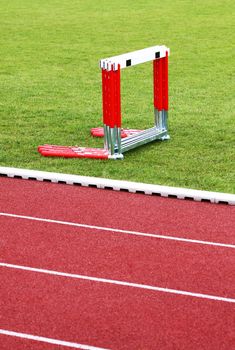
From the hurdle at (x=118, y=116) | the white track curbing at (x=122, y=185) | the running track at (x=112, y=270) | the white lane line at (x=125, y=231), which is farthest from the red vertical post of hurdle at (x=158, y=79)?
the white lane line at (x=125, y=231)

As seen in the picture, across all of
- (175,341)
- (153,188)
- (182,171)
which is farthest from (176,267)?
(182,171)

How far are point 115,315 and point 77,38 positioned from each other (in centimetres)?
1202

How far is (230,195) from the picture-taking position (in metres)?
7.93

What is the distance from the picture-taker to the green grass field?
29.8 feet

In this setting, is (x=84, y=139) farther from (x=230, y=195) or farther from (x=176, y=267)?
(x=176, y=267)

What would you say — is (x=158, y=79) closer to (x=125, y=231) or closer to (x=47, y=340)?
(x=125, y=231)

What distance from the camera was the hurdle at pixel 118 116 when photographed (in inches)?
353

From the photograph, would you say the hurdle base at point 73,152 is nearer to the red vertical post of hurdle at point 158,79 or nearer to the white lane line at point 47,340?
the red vertical post of hurdle at point 158,79

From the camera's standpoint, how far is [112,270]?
6.50m

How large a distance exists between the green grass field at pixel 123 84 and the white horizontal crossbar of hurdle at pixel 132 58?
955mm

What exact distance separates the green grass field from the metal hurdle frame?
0.13m

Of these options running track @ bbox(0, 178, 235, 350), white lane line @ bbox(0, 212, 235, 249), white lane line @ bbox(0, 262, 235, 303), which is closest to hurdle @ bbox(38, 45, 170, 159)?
running track @ bbox(0, 178, 235, 350)

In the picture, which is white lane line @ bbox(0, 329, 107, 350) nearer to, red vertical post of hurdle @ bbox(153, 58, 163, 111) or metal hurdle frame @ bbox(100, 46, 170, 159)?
metal hurdle frame @ bbox(100, 46, 170, 159)

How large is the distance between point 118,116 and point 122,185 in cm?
107
